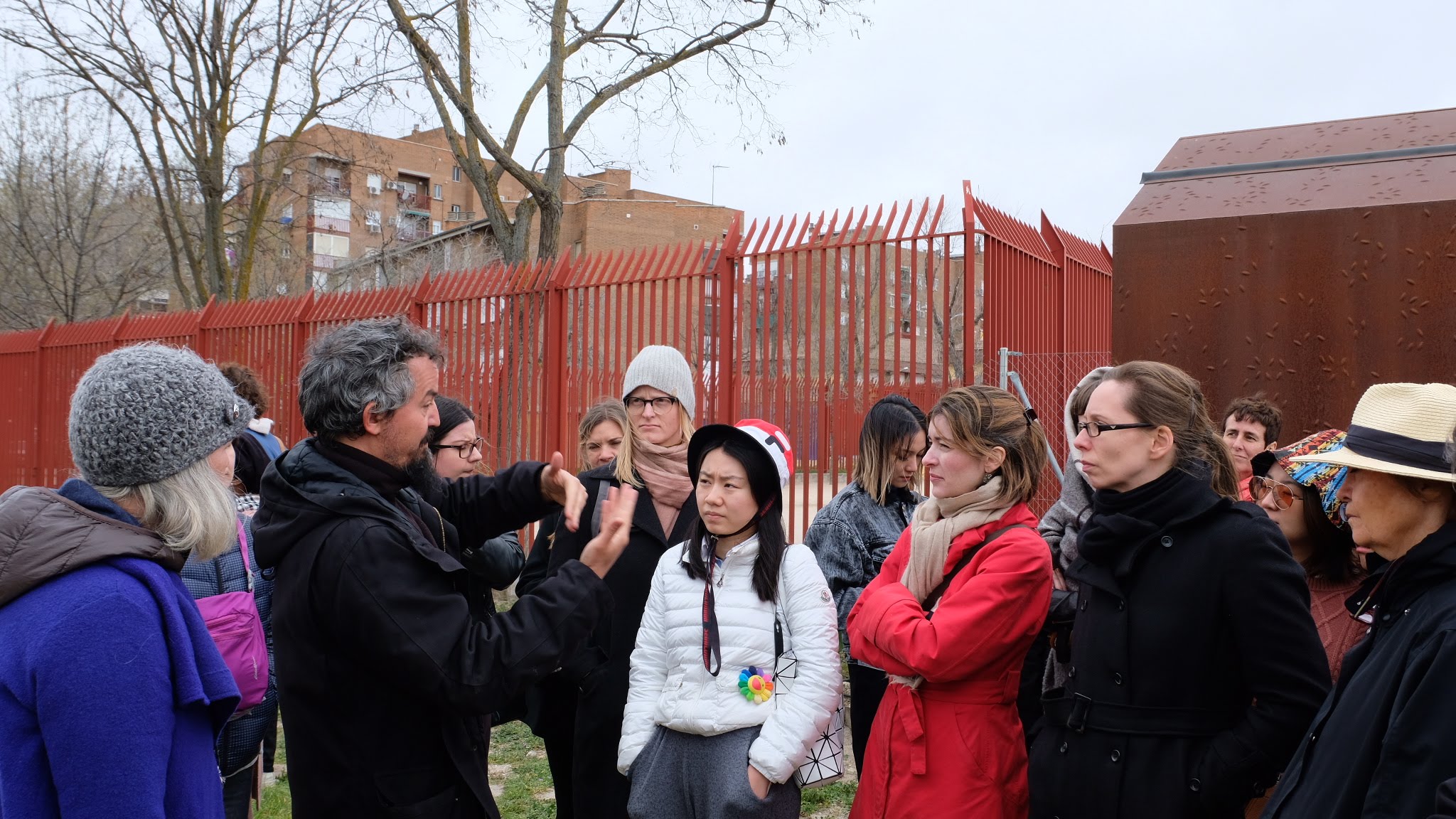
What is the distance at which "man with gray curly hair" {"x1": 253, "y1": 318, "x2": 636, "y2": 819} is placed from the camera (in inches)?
81.2

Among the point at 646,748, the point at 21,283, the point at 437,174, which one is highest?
the point at 437,174

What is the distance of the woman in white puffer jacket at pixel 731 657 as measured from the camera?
2742 mm

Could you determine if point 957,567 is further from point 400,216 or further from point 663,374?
point 400,216

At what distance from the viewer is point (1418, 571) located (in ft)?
5.78

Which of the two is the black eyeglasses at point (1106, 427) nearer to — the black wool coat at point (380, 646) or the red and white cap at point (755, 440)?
the red and white cap at point (755, 440)

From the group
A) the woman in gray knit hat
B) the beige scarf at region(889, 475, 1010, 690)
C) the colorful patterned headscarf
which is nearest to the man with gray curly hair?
the woman in gray knit hat

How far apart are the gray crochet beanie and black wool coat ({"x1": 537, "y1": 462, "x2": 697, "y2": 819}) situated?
56.8 inches

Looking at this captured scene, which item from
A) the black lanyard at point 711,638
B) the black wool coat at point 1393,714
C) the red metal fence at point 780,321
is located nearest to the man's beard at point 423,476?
the black lanyard at point 711,638

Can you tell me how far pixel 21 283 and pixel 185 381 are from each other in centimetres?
2093

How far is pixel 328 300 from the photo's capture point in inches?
377

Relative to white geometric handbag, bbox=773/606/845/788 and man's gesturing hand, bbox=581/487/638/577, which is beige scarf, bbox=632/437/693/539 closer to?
white geometric handbag, bbox=773/606/845/788

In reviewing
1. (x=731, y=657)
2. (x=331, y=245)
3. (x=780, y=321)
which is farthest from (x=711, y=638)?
(x=331, y=245)

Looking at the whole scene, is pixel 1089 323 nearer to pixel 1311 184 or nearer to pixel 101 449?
pixel 1311 184

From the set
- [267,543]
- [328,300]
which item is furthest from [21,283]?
[267,543]
